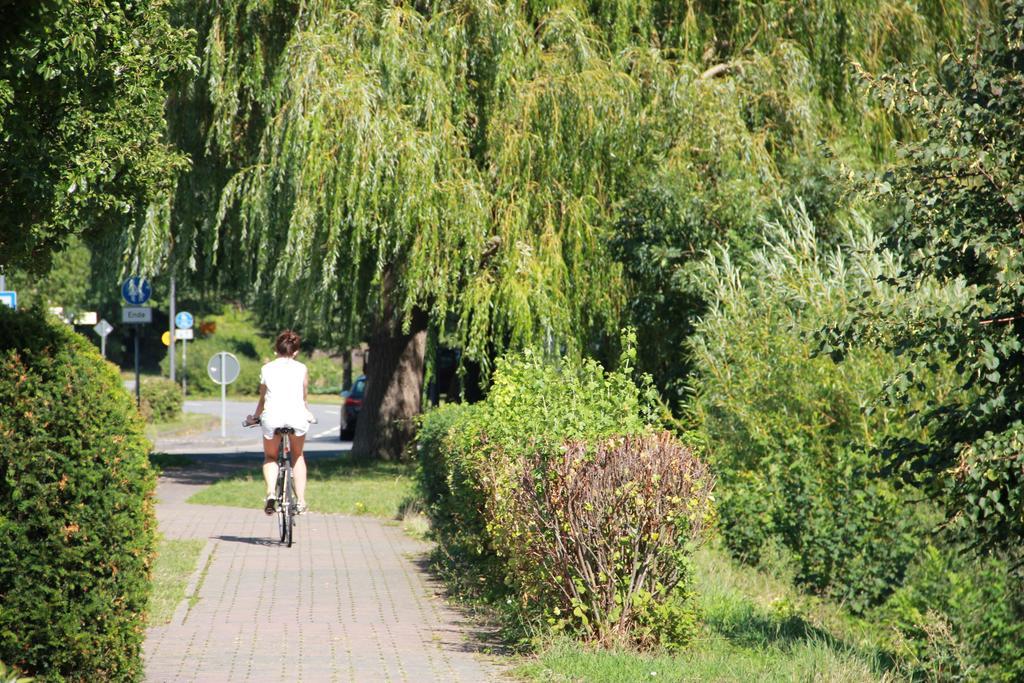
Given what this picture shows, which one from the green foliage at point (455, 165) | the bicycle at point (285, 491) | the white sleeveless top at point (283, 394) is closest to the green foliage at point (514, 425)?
the bicycle at point (285, 491)

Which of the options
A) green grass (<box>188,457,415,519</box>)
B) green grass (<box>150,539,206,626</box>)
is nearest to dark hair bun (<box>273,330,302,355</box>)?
green grass (<box>150,539,206,626</box>)

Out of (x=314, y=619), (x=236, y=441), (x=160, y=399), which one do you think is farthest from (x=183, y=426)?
(x=314, y=619)

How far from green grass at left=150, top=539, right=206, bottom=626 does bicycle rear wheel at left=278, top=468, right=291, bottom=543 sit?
2.36 feet

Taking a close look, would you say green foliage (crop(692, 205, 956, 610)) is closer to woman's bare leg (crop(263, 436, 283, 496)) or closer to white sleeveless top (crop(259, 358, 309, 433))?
white sleeveless top (crop(259, 358, 309, 433))

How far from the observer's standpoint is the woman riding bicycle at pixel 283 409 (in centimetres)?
1165

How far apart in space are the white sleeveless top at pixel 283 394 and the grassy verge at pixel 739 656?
4153 mm

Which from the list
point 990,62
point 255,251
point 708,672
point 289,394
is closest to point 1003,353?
point 990,62

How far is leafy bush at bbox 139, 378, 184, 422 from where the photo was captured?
3756cm

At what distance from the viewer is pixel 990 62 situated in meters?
6.83

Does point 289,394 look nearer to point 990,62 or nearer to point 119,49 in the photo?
point 119,49

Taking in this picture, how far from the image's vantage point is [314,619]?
8.11 meters

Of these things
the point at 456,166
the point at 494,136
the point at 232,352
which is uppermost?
the point at 494,136

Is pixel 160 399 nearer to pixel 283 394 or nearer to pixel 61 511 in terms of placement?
pixel 283 394

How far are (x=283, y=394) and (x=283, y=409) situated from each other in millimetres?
143
